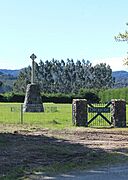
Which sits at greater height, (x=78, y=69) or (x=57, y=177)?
(x=78, y=69)

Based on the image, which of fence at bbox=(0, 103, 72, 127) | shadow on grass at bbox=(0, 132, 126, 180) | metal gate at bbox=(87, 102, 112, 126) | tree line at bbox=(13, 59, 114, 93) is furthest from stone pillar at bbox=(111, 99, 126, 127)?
tree line at bbox=(13, 59, 114, 93)

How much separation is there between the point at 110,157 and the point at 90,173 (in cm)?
266

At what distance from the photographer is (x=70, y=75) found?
15788cm

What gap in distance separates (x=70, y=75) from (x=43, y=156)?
143877 millimetres

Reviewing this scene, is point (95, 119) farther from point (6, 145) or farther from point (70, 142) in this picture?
point (6, 145)

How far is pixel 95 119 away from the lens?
28891 millimetres

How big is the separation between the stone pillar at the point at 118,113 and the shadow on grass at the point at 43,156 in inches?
357

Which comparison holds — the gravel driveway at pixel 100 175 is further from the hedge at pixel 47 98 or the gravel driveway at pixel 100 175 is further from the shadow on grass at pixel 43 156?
the hedge at pixel 47 98

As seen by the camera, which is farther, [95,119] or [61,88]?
[61,88]

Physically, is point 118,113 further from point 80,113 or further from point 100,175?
point 100,175

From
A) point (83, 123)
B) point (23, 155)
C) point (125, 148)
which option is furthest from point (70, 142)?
point (83, 123)

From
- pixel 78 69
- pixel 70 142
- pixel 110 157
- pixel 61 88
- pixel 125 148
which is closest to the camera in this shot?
pixel 110 157

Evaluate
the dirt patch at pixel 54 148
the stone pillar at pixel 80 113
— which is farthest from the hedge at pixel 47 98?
the dirt patch at pixel 54 148

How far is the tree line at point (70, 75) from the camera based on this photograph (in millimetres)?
150000
